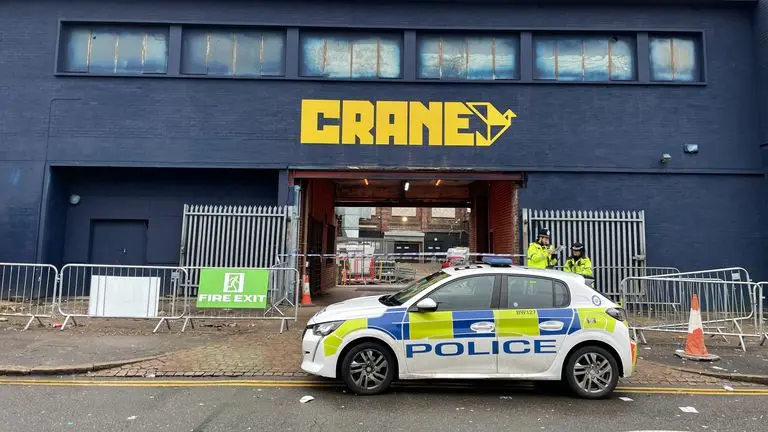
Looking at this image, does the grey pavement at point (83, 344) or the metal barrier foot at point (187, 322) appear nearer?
the grey pavement at point (83, 344)

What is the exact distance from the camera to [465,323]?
5863 mm

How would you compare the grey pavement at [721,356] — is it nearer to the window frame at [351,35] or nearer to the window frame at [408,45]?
the window frame at [408,45]

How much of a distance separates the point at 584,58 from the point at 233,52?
9374 mm

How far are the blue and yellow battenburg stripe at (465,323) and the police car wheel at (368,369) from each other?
21 cm

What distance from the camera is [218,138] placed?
1302 cm

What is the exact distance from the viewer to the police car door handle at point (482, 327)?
586cm

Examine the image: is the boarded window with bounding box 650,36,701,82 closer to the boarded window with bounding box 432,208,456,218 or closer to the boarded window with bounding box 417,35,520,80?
the boarded window with bounding box 417,35,520,80

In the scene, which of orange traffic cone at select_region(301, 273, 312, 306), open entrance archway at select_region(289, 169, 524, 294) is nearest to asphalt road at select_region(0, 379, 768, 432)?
open entrance archway at select_region(289, 169, 524, 294)

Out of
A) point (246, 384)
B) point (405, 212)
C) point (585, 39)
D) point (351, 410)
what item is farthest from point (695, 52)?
point (405, 212)

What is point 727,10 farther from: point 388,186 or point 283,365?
point 283,365

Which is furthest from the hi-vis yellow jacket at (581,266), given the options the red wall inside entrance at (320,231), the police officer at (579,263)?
the red wall inside entrance at (320,231)

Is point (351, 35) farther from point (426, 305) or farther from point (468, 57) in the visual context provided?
point (426, 305)

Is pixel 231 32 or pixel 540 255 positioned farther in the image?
pixel 231 32

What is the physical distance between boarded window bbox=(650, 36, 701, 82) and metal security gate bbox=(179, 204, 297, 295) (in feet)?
34.1
